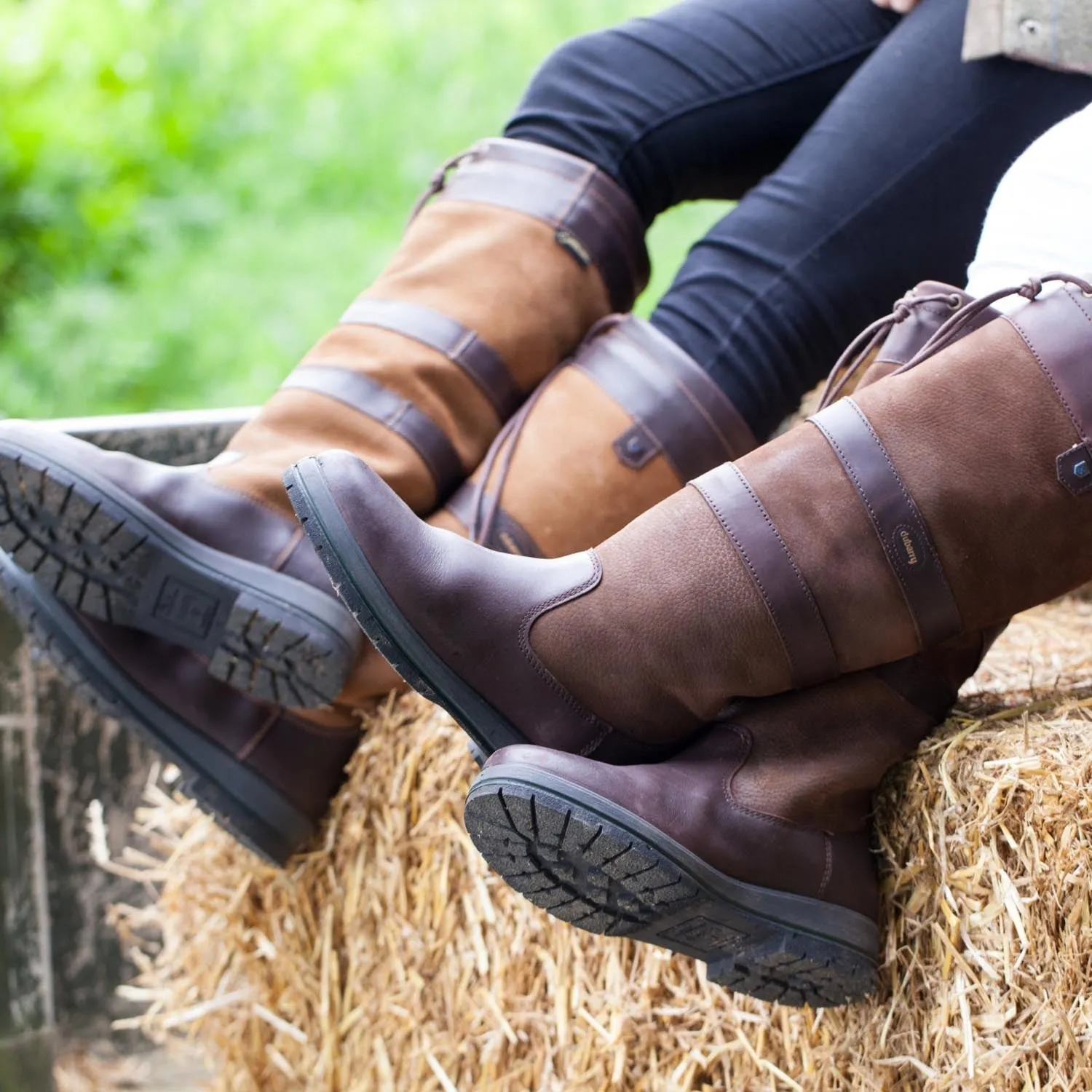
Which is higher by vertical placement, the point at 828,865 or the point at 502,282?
the point at 502,282

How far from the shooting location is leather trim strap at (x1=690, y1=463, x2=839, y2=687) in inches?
26.5

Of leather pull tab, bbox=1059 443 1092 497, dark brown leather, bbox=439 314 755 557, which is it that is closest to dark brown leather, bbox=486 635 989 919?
leather pull tab, bbox=1059 443 1092 497

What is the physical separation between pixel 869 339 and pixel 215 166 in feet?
8.74

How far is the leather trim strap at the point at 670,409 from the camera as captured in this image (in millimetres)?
910

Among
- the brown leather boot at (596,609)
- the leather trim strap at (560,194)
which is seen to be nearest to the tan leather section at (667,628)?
the brown leather boot at (596,609)

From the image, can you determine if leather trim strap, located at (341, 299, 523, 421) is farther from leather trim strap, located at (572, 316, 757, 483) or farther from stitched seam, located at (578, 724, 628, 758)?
stitched seam, located at (578, 724, 628, 758)

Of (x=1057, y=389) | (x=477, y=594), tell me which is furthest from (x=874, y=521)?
(x=477, y=594)

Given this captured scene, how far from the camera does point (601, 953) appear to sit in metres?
0.92

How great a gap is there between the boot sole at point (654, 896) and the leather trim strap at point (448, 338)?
380mm

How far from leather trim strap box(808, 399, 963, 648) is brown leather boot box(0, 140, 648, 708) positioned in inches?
13.4

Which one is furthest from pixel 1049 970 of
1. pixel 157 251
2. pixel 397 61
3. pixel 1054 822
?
pixel 397 61

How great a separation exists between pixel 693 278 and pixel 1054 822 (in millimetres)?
459

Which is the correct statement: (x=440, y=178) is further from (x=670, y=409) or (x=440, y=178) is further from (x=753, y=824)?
(x=753, y=824)

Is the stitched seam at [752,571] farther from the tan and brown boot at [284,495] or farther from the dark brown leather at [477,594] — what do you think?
the tan and brown boot at [284,495]
